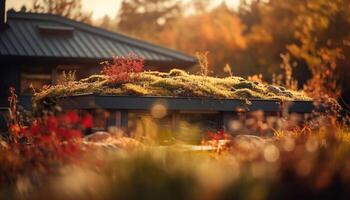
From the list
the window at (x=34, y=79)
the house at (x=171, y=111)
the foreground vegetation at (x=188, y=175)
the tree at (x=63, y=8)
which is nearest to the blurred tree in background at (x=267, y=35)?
the tree at (x=63, y=8)

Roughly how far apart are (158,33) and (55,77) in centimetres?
3747

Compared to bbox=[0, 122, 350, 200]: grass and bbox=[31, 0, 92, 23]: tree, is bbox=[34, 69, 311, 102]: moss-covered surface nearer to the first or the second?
bbox=[0, 122, 350, 200]: grass

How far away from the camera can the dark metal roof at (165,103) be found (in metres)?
16.0

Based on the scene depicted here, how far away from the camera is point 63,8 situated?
4534 centimetres

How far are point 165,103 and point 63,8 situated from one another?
3053 centimetres

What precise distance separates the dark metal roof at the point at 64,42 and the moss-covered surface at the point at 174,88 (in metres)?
8.63

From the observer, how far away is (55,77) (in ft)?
88.1

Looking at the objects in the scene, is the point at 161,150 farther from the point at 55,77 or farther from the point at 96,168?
the point at 55,77

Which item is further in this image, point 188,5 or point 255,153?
point 188,5

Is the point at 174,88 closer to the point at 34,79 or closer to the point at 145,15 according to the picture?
the point at 34,79

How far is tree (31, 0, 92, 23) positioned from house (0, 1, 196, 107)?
49.1 ft

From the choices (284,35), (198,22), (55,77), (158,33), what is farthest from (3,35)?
(158,33)

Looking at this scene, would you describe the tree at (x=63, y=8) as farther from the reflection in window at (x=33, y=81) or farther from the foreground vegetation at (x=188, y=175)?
the foreground vegetation at (x=188, y=175)

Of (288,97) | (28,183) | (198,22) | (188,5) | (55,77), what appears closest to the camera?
(28,183)
